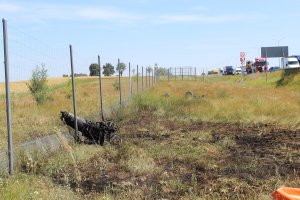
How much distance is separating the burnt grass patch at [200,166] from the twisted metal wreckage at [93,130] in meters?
0.66

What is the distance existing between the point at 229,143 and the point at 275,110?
691 centimetres

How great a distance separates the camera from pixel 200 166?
7758 mm

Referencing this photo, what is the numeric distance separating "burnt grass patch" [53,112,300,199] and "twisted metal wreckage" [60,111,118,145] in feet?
2.15

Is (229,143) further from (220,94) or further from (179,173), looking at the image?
(220,94)

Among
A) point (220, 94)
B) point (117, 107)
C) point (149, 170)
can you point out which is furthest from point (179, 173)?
point (220, 94)

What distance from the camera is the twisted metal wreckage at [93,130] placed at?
9555 millimetres

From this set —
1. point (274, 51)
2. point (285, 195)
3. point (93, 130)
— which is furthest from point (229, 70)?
point (285, 195)

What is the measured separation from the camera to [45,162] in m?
7.33

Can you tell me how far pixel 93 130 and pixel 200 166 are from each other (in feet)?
9.11

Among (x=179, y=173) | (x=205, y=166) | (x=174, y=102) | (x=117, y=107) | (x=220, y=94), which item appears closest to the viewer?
(x=179, y=173)

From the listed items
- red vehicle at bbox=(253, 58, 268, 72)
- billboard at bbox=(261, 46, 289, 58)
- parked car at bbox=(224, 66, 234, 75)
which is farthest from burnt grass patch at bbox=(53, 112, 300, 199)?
parked car at bbox=(224, 66, 234, 75)

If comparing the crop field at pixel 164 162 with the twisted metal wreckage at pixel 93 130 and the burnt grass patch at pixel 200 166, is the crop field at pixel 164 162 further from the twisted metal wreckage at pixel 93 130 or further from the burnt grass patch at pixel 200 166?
the twisted metal wreckage at pixel 93 130

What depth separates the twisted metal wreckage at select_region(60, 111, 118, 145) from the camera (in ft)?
31.3

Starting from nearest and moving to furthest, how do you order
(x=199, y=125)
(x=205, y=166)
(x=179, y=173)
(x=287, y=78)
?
1. (x=179, y=173)
2. (x=205, y=166)
3. (x=199, y=125)
4. (x=287, y=78)
